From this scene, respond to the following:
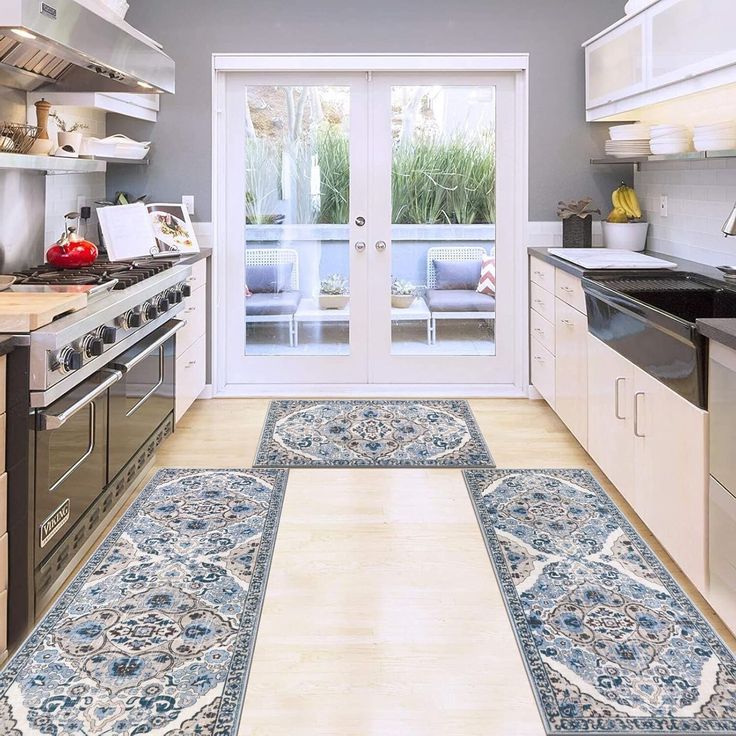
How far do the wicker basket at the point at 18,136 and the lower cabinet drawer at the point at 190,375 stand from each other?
1.27m

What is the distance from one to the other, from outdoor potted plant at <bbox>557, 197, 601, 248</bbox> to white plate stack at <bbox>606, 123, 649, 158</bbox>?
0.42 m

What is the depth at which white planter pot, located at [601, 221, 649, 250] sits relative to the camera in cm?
489

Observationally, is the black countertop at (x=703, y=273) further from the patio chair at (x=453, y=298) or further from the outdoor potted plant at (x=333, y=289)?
the outdoor potted plant at (x=333, y=289)

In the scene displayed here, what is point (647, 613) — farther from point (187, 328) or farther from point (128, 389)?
point (187, 328)

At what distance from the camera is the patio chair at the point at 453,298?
213 inches

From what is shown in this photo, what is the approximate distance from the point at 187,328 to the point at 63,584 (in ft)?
6.61

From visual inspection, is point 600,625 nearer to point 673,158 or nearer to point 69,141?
point 673,158

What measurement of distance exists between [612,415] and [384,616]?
1.40m

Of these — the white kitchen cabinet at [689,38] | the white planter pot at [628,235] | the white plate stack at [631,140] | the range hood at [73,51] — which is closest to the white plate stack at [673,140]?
the white kitchen cabinet at [689,38]

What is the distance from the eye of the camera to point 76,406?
248 cm

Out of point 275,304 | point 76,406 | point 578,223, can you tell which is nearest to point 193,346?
point 275,304

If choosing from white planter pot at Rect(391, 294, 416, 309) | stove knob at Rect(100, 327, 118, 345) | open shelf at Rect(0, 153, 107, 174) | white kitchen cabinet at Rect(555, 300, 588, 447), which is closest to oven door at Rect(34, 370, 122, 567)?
stove knob at Rect(100, 327, 118, 345)

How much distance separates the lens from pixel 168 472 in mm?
3816

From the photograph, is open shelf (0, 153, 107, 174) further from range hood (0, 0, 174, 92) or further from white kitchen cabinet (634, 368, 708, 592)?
white kitchen cabinet (634, 368, 708, 592)
